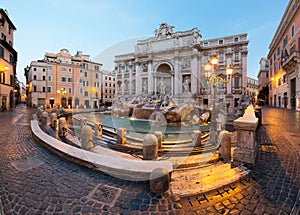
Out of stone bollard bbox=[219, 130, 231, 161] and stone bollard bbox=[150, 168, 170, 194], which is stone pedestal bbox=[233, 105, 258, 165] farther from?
stone bollard bbox=[150, 168, 170, 194]

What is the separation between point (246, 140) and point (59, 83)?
1675 inches

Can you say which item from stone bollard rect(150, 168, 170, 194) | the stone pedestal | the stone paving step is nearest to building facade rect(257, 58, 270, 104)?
the stone pedestal

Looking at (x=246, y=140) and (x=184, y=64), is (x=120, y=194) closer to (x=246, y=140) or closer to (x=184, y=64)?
(x=246, y=140)

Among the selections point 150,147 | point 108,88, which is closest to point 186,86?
point 150,147

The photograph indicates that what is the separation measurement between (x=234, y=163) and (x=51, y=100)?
141ft

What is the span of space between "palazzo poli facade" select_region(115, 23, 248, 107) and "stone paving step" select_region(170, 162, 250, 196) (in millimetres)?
26815

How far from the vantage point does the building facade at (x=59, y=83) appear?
35.3 meters

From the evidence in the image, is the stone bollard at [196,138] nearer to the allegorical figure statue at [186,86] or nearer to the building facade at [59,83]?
the allegorical figure statue at [186,86]

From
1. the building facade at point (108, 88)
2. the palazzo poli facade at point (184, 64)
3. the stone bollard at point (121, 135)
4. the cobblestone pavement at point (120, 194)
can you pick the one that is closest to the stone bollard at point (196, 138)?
the cobblestone pavement at point (120, 194)

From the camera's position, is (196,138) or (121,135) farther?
(121,135)

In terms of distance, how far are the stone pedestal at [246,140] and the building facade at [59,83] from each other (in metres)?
33.3

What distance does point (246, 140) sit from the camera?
3789 mm

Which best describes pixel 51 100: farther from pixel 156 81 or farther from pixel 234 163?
pixel 234 163

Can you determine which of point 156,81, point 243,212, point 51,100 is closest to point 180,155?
point 243,212
